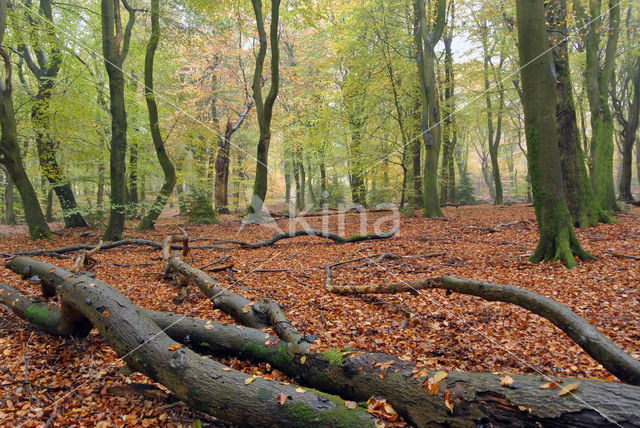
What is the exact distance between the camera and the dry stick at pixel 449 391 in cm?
181

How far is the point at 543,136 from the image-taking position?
5.96 m

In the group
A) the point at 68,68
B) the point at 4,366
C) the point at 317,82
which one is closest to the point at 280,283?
the point at 4,366

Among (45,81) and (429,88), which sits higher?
(45,81)

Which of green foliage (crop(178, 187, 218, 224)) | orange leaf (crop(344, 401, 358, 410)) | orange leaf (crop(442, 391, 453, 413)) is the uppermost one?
green foliage (crop(178, 187, 218, 224))

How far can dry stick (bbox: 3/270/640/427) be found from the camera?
181cm

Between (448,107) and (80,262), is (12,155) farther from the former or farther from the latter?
(448,107)

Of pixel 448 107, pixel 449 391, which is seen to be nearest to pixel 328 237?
pixel 449 391

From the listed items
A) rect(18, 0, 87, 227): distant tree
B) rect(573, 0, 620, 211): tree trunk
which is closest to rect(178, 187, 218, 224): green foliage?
rect(18, 0, 87, 227): distant tree

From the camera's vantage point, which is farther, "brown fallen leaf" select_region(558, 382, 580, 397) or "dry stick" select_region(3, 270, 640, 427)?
"brown fallen leaf" select_region(558, 382, 580, 397)

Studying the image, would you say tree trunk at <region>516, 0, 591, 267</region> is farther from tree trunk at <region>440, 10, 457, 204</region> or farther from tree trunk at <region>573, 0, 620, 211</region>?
tree trunk at <region>440, 10, 457, 204</region>

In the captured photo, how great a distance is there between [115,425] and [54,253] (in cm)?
712

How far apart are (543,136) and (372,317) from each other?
4.62m

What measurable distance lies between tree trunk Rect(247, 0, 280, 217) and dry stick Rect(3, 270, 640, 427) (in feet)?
35.0

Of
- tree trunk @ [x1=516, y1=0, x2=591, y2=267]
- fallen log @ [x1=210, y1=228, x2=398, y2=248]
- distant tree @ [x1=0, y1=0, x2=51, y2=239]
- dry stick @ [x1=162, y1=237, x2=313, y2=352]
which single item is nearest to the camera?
dry stick @ [x1=162, y1=237, x2=313, y2=352]
